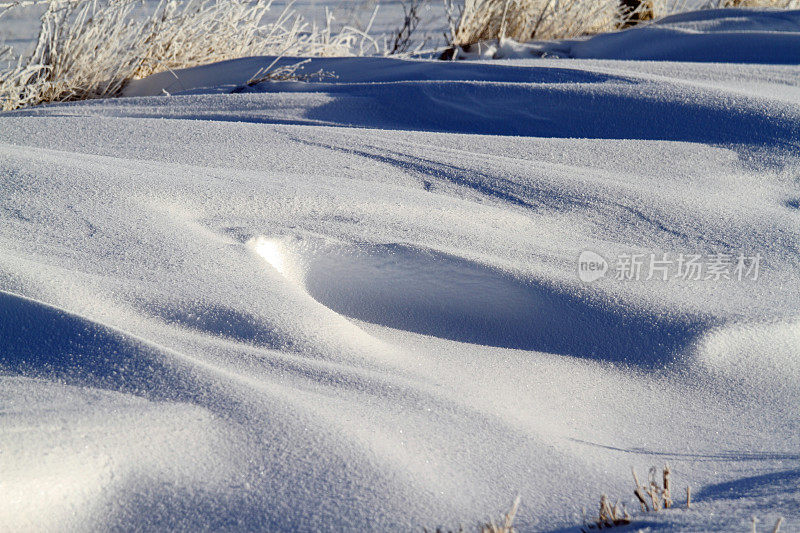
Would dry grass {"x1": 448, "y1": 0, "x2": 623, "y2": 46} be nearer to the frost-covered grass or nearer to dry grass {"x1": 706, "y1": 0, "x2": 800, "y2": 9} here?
the frost-covered grass

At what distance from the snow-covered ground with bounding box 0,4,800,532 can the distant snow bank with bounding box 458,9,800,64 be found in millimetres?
1004

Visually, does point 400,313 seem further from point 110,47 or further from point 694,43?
point 694,43

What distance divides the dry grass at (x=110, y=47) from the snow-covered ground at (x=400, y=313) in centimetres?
75

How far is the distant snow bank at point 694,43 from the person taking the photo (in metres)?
3.62

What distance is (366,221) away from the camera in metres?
1.86

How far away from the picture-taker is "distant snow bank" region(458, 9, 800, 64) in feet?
11.9

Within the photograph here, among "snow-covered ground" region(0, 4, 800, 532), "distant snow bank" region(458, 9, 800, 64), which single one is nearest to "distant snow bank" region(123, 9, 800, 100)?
"distant snow bank" region(458, 9, 800, 64)

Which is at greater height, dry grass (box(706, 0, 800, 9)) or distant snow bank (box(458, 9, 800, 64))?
dry grass (box(706, 0, 800, 9))

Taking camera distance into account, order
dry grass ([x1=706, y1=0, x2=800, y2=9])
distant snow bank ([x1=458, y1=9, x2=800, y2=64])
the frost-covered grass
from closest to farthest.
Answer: distant snow bank ([x1=458, y1=9, x2=800, y2=64]) < the frost-covered grass < dry grass ([x1=706, y1=0, x2=800, y2=9])

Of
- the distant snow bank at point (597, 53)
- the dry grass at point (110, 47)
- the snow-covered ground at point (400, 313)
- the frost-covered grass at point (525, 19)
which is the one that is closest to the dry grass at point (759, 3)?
the frost-covered grass at point (525, 19)

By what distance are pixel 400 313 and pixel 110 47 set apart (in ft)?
8.33

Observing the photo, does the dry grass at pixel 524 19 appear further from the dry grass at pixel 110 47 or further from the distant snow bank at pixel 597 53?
the dry grass at pixel 110 47

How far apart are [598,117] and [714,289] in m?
1.12

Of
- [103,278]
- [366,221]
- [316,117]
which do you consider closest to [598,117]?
[316,117]
